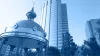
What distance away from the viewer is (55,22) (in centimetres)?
14500

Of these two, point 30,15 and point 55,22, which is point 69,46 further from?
point 55,22

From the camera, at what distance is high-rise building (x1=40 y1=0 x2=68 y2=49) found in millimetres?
134988

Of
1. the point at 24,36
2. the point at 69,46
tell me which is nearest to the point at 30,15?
the point at 24,36

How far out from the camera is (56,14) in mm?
149500

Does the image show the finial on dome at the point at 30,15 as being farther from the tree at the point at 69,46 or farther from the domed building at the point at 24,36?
the tree at the point at 69,46

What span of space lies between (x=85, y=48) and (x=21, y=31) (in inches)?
1119

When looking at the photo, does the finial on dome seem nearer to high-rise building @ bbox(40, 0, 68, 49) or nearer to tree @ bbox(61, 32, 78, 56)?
tree @ bbox(61, 32, 78, 56)

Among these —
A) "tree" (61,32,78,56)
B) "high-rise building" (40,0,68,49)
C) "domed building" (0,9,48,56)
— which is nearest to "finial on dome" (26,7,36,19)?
"domed building" (0,9,48,56)

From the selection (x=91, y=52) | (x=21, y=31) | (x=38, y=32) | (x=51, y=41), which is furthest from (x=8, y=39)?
(x=51, y=41)

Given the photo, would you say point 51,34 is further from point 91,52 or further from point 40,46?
point 40,46

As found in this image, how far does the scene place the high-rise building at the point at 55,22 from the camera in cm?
13499

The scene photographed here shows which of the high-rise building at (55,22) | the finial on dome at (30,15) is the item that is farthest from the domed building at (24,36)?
the high-rise building at (55,22)

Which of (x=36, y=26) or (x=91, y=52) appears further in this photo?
(x=91, y=52)

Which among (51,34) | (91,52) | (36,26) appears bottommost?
(91,52)
